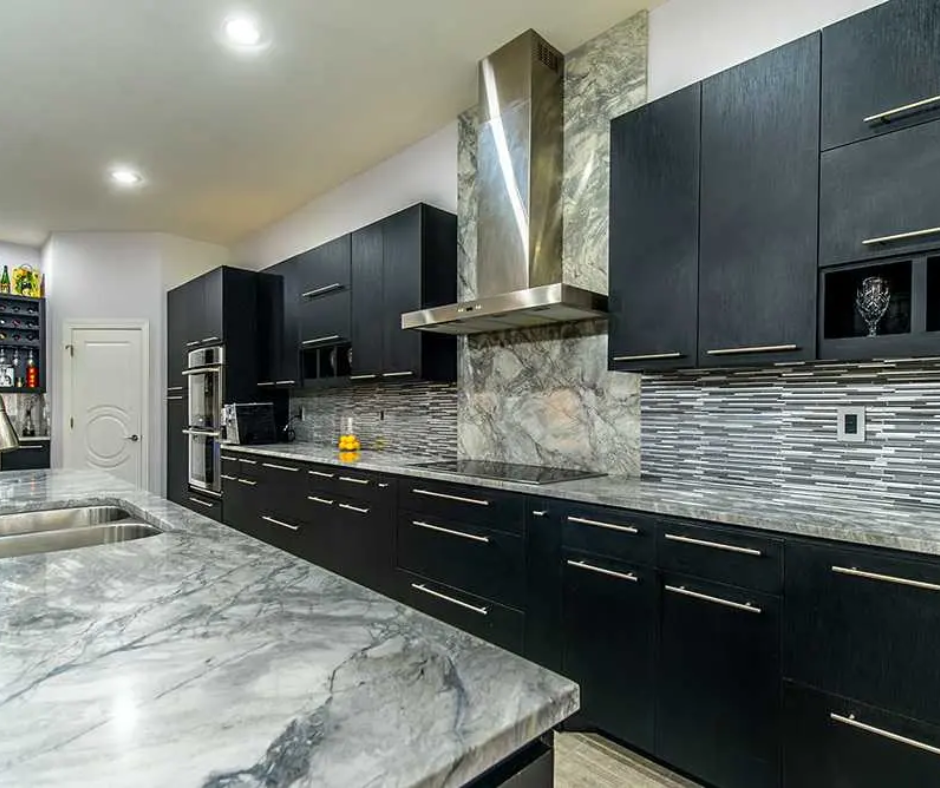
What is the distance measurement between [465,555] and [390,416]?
165 cm

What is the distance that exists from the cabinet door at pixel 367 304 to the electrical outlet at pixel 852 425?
2353 millimetres

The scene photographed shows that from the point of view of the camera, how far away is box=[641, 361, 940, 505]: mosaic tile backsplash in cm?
186

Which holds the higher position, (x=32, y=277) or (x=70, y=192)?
(x=70, y=192)

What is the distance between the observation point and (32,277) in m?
5.83

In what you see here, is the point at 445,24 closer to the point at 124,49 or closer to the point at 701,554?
the point at 124,49

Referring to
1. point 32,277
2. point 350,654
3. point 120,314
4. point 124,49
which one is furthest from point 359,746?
point 32,277

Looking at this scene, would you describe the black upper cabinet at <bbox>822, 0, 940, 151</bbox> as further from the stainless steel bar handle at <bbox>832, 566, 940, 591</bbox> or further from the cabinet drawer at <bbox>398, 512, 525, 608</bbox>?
the cabinet drawer at <bbox>398, 512, 525, 608</bbox>

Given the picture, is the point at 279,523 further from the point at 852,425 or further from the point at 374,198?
the point at 852,425

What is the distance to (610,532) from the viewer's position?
2.00 meters

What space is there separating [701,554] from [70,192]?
5175 millimetres

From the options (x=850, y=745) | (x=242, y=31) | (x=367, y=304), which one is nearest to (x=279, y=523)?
(x=367, y=304)

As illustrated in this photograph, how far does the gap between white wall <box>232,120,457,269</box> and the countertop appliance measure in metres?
1.45

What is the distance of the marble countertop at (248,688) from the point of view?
20.4 inches

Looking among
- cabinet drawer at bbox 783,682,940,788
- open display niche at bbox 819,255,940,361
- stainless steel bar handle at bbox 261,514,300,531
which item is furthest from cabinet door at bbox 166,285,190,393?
cabinet drawer at bbox 783,682,940,788
